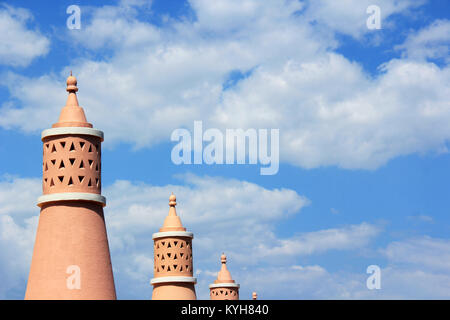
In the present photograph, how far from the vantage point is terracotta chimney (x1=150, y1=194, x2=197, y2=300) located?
104 feet

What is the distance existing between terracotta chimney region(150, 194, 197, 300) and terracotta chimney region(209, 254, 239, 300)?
43.0 ft

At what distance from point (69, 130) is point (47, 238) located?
2656 millimetres

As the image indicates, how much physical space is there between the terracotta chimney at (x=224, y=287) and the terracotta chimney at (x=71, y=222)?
2717 centimetres

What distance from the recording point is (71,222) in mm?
18562

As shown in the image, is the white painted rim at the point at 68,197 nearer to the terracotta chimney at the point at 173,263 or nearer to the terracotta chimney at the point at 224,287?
the terracotta chimney at the point at 173,263

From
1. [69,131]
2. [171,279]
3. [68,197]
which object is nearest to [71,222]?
[68,197]

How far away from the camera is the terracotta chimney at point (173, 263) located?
31.6 m

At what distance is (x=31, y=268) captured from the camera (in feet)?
61.3
